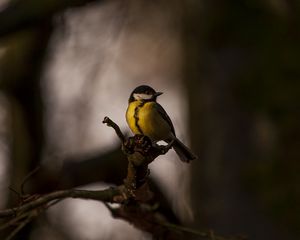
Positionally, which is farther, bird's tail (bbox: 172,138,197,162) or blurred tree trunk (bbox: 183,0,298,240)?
blurred tree trunk (bbox: 183,0,298,240)

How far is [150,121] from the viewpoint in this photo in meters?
3.03

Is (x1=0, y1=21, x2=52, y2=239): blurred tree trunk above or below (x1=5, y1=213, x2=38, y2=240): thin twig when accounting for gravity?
above

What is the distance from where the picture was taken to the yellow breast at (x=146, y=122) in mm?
2963

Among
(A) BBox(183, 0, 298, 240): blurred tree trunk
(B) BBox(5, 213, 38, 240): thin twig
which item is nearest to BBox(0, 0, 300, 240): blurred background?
(A) BBox(183, 0, 298, 240): blurred tree trunk

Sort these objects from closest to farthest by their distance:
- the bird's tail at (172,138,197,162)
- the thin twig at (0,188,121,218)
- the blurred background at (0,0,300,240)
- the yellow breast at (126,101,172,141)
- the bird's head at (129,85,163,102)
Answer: the thin twig at (0,188,121,218) → the yellow breast at (126,101,172,141) → the bird's tail at (172,138,197,162) → the bird's head at (129,85,163,102) → the blurred background at (0,0,300,240)

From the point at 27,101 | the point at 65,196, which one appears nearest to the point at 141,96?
the point at 65,196

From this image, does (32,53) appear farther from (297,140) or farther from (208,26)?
(297,140)

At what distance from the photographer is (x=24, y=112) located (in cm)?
520

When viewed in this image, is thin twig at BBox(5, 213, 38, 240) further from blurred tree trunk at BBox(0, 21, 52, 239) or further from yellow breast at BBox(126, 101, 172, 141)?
blurred tree trunk at BBox(0, 21, 52, 239)

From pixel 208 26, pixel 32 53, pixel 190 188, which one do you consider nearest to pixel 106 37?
pixel 32 53

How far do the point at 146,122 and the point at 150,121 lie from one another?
0.02 m

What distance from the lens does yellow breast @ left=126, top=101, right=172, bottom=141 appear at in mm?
2963

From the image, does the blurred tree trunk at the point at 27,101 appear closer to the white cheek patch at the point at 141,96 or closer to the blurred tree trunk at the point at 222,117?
the blurred tree trunk at the point at 222,117

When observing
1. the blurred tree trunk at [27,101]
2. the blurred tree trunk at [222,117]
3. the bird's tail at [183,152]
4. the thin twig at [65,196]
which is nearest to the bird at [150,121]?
the bird's tail at [183,152]
